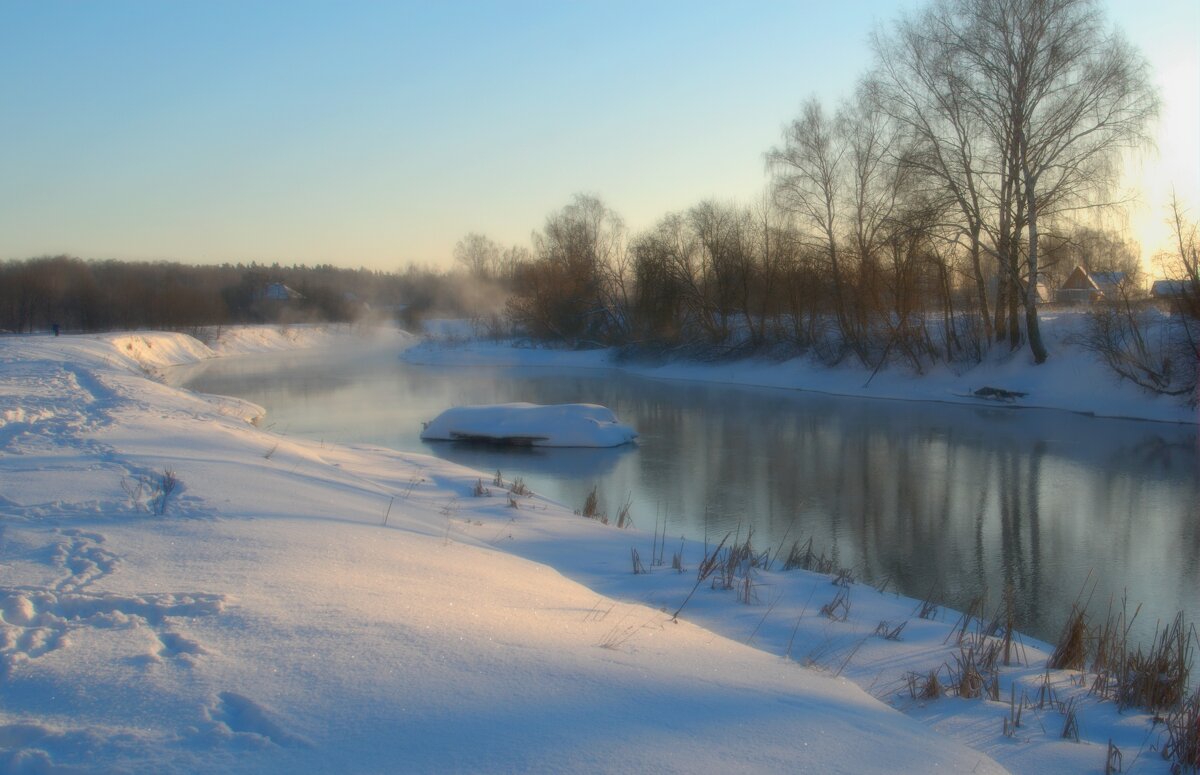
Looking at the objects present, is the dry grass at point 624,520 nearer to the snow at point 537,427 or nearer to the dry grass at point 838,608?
the dry grass at point 838,608

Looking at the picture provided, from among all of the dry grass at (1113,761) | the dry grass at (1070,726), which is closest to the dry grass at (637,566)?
the dry grass at (1070,726)

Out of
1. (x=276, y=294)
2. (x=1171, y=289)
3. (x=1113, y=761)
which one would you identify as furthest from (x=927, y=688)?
(x=276, y=294)

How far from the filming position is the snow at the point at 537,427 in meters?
16.5

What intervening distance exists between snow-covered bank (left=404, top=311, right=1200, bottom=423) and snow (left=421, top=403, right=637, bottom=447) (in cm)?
1114

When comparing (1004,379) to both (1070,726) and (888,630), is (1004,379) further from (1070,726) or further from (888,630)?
(1070,726)

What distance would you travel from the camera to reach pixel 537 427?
1677 centimetres

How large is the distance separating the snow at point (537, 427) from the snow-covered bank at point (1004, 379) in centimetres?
1114

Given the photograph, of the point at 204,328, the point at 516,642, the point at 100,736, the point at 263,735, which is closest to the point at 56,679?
the point at 100,736

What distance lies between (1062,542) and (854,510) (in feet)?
7.72

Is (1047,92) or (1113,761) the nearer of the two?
(1113,761)

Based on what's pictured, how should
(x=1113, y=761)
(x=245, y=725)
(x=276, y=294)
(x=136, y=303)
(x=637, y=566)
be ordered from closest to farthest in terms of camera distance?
(x=245, y=725), (x=1113, y=761), (x=637, y=566), (x=136, y=303), (x=276, y=294)

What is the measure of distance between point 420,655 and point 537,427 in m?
13.6

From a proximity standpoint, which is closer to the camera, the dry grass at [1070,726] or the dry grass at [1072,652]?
the dry grass at [1070,726]

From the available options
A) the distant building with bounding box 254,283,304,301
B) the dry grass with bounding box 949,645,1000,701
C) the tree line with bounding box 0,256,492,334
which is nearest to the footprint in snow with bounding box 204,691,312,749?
the dry grass with bounding box 949,645,1000,701
